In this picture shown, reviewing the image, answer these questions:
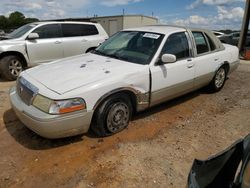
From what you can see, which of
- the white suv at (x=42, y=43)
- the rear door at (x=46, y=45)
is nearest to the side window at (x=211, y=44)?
the white suv at (x=42, y=43)

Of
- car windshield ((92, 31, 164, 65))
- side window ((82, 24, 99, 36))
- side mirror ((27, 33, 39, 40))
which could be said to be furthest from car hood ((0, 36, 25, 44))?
car windshield ((92, 31, 164, 65))

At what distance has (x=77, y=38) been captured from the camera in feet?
27.2

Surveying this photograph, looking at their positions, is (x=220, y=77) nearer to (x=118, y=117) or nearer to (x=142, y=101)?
(x=142, y=101)

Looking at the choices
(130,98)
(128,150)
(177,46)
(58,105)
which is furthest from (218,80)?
(58,105)

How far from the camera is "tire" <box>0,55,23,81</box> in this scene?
22.9 feet

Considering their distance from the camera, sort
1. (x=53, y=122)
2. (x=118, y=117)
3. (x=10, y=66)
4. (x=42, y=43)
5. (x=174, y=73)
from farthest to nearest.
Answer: (x=42, y=43) → (x=10, y=66) → (x=174, y=73) → (x=118, y=117) → (x=53, y=122)

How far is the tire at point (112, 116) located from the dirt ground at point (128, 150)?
0.14 metres

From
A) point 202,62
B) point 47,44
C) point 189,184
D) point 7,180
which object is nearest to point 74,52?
point 47,44

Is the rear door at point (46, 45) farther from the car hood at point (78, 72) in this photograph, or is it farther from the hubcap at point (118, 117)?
the hubcap at point (118, 117)

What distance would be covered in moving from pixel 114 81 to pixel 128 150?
103 cm

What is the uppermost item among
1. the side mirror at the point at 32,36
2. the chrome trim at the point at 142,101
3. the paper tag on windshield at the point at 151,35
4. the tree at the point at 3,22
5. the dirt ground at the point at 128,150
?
the paper tag on windshield at the point at 151,35

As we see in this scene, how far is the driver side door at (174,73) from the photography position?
4171 millimetres

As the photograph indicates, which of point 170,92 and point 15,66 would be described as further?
point 15,66

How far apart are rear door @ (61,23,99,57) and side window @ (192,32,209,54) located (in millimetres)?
4353
